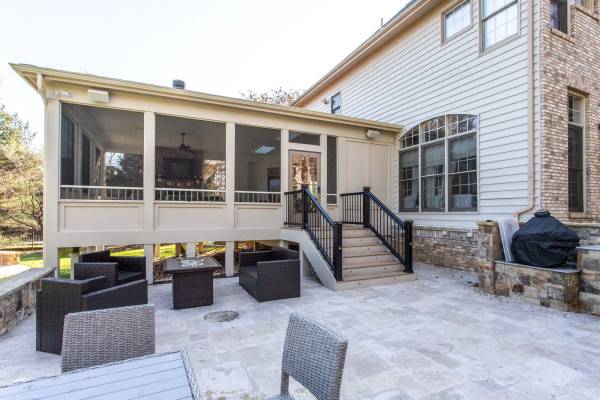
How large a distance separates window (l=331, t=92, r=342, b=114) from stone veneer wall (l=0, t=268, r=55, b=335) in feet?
32.3

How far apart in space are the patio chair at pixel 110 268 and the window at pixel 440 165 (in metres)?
6.57

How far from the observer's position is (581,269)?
4.26 meters

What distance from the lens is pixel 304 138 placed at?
7625mm

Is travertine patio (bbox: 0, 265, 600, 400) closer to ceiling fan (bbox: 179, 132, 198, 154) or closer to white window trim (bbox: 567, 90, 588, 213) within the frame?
ceiling fan (bbox: 179, 132, 198, 154)

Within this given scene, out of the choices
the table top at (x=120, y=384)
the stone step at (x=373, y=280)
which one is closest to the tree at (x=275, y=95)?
the stone step at (x=373, y=280)

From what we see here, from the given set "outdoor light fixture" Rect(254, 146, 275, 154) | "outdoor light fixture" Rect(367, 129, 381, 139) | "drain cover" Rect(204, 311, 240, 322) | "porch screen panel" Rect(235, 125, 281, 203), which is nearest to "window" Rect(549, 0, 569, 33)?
"outdoor light fixture" Rect(367, 129, 381, 139)

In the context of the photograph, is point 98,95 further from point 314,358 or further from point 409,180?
point 409,180

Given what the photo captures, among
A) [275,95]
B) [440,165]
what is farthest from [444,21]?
[275,95]

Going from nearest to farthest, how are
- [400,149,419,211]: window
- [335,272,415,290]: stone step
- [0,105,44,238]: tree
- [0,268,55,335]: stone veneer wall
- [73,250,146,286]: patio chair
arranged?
[0,268,55,335]: stone veneer wall
[73,250,146,286]: patio chair
[335,272,415,290]: stone step
[400,149,419,211]: window
[0,105,44,238]: tree

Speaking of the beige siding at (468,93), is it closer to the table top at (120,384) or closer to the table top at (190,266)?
the table top at (190,266)

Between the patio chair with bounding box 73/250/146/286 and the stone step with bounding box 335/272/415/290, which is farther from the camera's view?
the stone step with bounding box 335/272/415/290

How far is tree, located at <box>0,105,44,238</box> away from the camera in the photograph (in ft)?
47.7

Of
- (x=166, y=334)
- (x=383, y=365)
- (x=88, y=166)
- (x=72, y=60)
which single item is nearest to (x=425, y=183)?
(x=383, y=365)

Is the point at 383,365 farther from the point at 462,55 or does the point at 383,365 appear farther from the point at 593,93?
the point at 593,93
